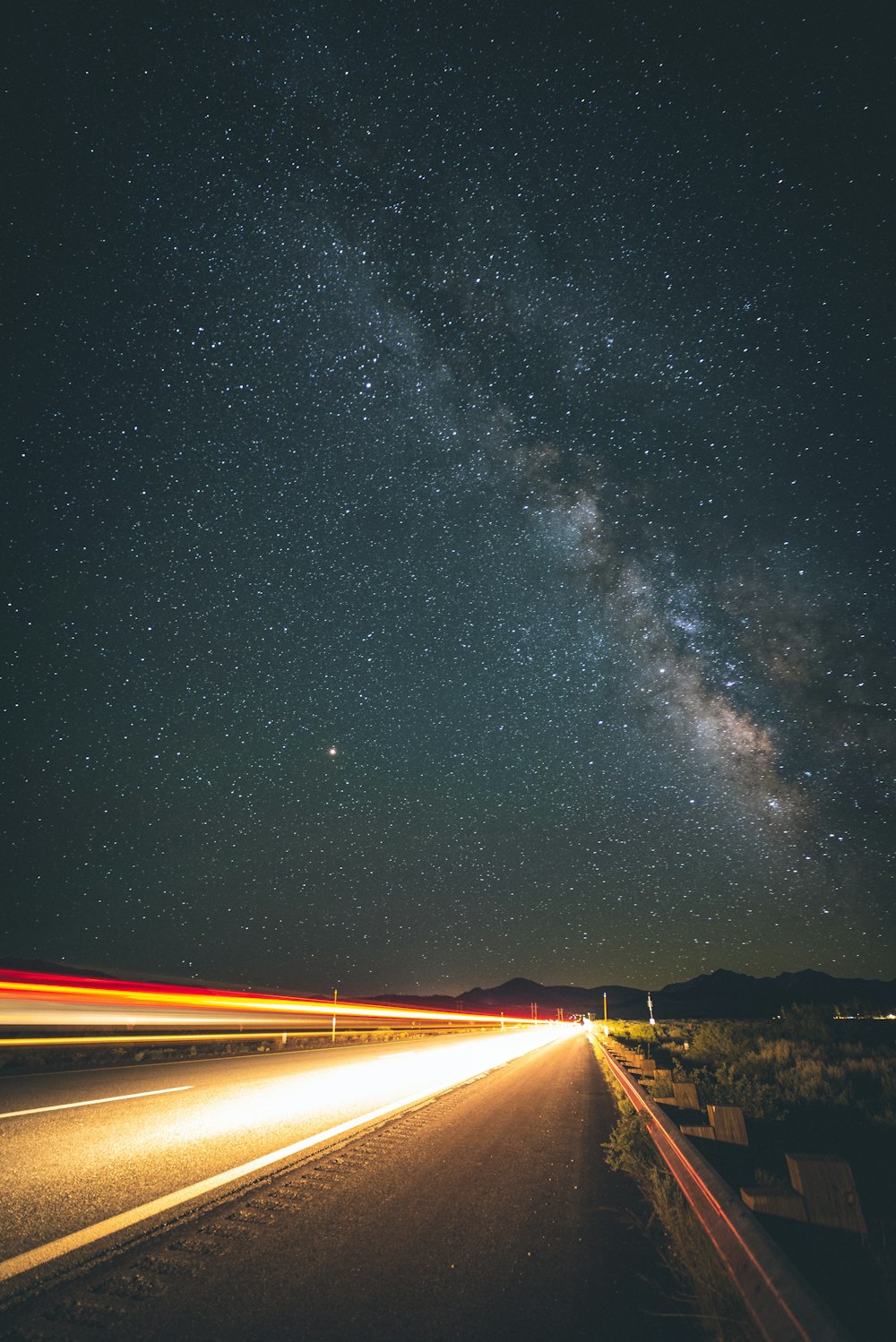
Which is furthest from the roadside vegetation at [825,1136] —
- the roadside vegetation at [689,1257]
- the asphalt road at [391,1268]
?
the asphalt road at [391,1268]

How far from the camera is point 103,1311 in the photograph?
2463 millimetres

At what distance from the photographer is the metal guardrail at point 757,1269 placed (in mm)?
1658

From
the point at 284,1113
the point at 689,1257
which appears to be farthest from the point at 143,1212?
the point at 284,1113

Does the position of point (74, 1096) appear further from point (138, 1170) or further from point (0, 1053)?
point (0, 1053)

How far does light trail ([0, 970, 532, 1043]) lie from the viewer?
1539 centimetres

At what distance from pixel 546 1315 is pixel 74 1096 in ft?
25.2

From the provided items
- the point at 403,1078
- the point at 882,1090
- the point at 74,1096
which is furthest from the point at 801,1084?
the point at 74,1096

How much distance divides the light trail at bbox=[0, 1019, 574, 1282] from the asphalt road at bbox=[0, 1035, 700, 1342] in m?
0.29

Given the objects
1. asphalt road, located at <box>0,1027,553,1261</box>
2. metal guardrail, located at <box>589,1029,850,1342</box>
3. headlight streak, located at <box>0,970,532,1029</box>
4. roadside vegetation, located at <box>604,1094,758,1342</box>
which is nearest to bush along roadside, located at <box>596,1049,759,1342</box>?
roadside vegetation, located at <box>604,1094,758,1342</box>

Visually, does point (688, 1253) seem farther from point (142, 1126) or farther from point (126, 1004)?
point (126, 1004)

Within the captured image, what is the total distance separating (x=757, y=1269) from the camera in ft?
6.77

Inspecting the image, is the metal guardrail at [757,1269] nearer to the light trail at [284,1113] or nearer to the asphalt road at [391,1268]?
the asphalt road at [391,1268]

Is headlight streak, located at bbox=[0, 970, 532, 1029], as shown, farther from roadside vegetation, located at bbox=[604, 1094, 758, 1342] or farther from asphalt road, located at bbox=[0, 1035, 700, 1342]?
roadside vegetation, located at bbox=[604, 1094, 758, 1342]

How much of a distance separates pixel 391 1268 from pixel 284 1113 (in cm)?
474
